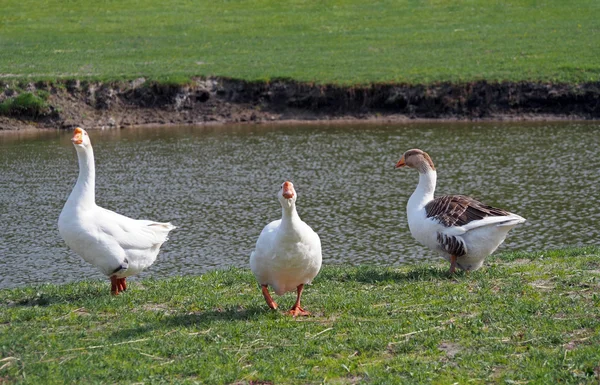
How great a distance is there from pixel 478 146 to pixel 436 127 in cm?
428

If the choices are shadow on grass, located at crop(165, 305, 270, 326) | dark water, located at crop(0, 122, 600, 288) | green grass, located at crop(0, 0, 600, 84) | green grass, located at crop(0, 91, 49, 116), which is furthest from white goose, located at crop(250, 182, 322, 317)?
green grass, located at crop(0, 91, 49, 116)

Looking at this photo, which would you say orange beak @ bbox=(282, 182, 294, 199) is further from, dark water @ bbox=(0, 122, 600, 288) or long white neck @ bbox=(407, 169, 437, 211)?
dark water @ bbox=(0, 122, 600, 288)

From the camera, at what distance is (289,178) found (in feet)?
79.4

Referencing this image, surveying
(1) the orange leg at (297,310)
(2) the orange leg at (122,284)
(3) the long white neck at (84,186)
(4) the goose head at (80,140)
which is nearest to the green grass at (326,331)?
(1) the orange leg at (297,310)

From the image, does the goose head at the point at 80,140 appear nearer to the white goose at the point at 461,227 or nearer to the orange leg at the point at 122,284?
the orange leg at the point at 122,284

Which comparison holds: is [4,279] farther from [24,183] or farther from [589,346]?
[589,346]

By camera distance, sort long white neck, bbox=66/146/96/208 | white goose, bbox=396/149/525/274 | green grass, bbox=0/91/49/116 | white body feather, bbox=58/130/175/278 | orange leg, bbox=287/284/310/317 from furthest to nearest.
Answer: green grass, bbox=0/91/49/116 < white goose, bbox=396/149/525/274 < long white neck, bbox=66/146/96/208 < white body feather, bbox=58/130/175/278 < orange leg, bbox=287/284/310/317

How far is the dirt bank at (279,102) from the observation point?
34156mm

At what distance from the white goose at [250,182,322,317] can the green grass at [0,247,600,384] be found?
420 mm

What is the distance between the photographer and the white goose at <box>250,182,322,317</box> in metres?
9.22

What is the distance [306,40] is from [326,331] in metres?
38.2

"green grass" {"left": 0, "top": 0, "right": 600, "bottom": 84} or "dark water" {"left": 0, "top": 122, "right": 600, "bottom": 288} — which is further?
"green grass" {"left": 0, "top": 0, "right": 600, "bottom": 84}

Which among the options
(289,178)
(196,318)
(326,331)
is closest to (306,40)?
(289,178)

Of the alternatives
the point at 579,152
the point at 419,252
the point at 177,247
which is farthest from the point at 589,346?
the point at 579,152
